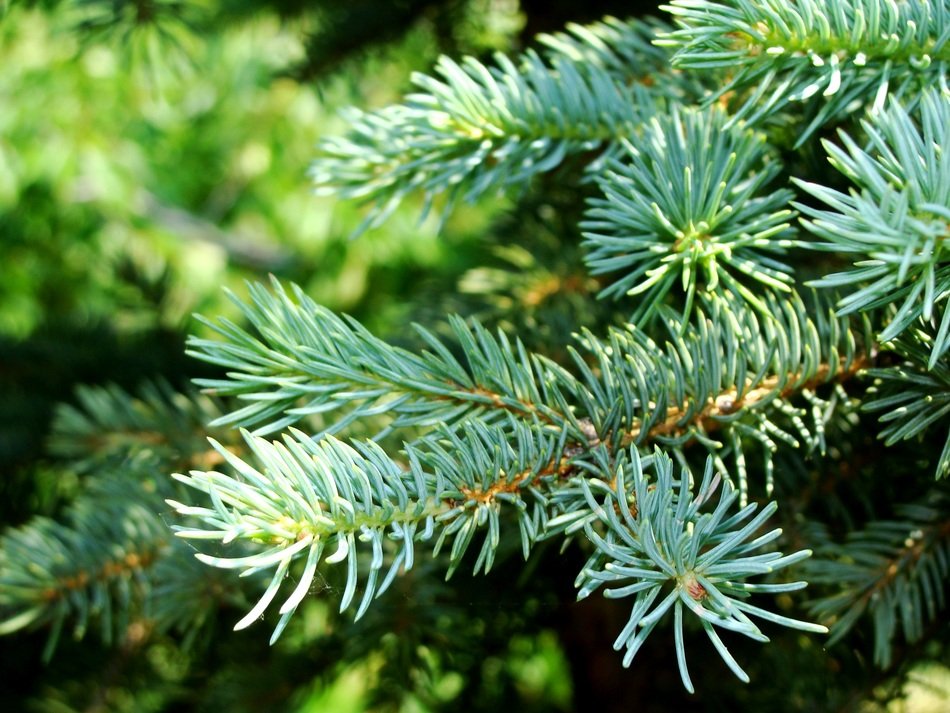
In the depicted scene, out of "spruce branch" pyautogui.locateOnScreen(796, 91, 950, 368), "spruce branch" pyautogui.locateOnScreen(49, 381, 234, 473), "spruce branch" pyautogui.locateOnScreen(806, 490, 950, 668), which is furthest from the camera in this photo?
"spruce branch" pyautogui.locateOnScreen(49, 381, 234, 473)

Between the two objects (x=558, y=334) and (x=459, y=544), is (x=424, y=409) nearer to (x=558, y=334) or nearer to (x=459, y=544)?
(x=459, y=544)

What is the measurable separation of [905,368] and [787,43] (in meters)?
0.13

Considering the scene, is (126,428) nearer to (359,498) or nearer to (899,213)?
(359,498)

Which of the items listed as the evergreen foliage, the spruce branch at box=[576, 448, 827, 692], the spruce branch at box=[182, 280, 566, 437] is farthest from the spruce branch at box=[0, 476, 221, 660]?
the spruce branch at box=[576, 448, 827, 692]

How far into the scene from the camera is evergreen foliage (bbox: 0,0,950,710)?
26cm

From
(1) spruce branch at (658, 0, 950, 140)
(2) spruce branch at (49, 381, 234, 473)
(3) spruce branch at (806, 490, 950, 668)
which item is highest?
(1) spruce branch at (658, 0, 950, 140)

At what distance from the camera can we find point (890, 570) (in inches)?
15.4

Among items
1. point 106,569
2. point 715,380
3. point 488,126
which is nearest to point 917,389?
point 715,380

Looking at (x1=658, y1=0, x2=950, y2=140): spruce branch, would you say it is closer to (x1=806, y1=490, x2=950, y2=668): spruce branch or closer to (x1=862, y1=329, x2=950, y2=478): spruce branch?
(x1=862, y1=329, x2=950, y2=478): spruce branch

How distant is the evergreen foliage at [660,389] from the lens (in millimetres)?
259

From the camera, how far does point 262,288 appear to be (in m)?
0.33

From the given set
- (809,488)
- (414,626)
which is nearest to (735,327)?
(809,488)

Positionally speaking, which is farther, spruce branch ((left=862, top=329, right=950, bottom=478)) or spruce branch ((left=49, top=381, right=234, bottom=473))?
spruce branch ((left=49, top=381, right=234, bottom=473))

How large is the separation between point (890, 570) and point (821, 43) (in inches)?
9.3
